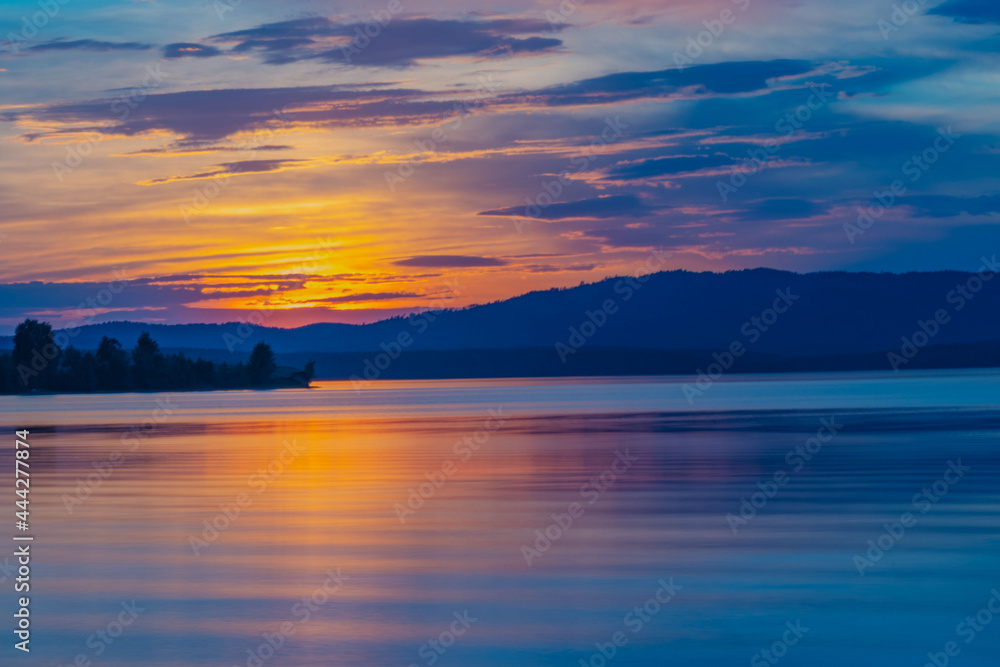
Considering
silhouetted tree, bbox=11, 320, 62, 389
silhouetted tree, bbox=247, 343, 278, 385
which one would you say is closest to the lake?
silhouetted tree, bbox=11, 320, 62, 389

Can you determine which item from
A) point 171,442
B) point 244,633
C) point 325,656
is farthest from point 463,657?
point 171,442

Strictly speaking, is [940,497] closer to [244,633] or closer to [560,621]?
[560,621]

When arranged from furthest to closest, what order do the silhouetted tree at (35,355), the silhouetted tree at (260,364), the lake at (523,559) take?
the silhouetted tree at (260,364), the silhouetted tree at (35,355), the lake at (523,559)

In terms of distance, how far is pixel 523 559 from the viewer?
13.9 meters

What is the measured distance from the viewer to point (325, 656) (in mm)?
9875

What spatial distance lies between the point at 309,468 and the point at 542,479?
6311 mm

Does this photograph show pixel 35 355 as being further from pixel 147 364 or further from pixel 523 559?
pixel 523 559

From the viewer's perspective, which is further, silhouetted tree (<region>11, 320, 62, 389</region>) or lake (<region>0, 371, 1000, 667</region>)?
silhouetted tree (<region>11, 320, 62, 389</region>)

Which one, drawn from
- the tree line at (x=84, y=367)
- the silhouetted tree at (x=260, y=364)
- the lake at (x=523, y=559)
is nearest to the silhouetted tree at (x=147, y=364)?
the tree line at (x=84, y=367)

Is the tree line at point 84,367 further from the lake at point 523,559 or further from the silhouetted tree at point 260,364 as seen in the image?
the lake at point 523,559

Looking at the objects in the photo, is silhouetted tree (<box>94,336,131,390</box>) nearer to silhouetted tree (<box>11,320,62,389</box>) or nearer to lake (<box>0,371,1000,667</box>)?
silhouetted tree (<box>11,320,62,389</box>)

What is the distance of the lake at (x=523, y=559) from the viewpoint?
10.2 metres

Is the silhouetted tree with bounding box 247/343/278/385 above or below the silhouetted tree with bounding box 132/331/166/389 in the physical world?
below

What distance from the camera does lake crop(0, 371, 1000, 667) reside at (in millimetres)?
10219
